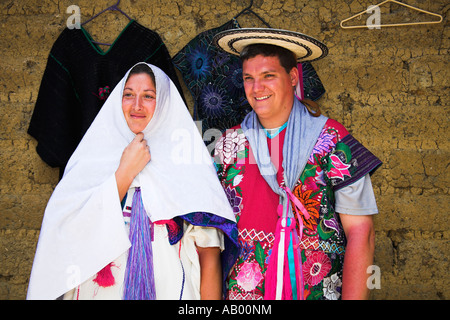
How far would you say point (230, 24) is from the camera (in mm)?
3369

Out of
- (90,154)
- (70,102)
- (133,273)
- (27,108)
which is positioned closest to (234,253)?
(133,273)

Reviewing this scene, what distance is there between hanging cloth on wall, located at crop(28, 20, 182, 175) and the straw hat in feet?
2.13

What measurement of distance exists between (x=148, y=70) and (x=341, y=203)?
120cm

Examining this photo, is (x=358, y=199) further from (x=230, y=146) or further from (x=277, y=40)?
Answer: (x=277, y=40)

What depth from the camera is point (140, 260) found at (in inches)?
94.4

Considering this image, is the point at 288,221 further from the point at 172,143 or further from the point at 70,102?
the point at 70,102

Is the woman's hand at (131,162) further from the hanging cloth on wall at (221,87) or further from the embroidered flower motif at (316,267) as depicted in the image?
the embroidered flower motif at (316,267)

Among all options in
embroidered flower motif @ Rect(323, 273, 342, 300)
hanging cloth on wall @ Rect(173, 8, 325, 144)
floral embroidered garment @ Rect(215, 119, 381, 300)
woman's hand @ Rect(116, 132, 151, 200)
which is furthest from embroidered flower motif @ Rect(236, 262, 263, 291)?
hanging cloth on wall @ Rect(173, 8, 325, 144)

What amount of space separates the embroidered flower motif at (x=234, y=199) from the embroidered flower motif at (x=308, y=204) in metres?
0.31

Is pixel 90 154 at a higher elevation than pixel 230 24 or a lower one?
lower

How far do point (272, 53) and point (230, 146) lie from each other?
55 cm

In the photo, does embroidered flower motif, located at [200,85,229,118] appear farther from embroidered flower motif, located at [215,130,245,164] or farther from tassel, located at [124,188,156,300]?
tassel, located at [124,188,156,300]

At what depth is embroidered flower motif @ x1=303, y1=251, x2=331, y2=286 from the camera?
2.47 meters

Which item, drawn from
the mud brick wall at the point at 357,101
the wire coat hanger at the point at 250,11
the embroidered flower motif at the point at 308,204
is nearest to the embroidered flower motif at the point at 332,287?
the embroidered flower motif at the point at 308,204
